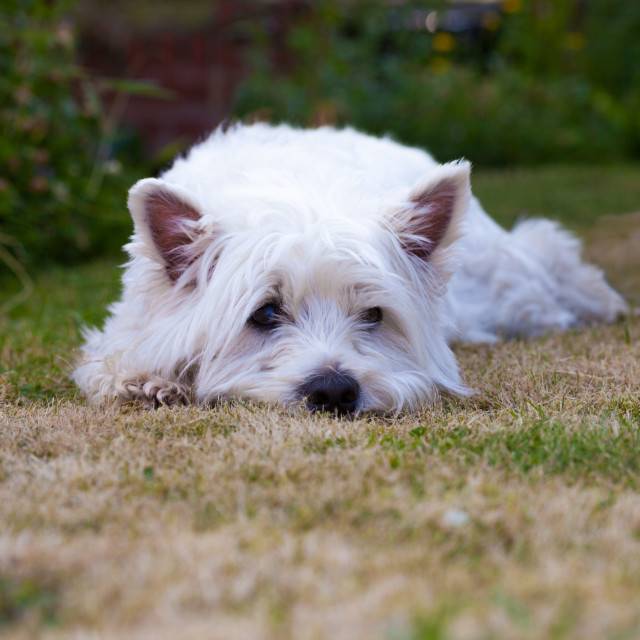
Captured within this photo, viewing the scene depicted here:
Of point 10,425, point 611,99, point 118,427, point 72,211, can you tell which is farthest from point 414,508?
point 611,99

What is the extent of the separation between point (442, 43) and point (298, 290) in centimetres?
1112

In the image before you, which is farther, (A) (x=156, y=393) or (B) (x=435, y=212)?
(B) (x=435, y=212)

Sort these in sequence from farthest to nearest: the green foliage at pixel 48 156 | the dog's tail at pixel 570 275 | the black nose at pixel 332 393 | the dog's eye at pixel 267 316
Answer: the green foliage at pixel 48 156 < the dog's tail at pixel 570 275 < the dog's eye at pixel 267 316 < the black nose at pixel 332 393

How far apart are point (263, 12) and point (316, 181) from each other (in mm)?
9489

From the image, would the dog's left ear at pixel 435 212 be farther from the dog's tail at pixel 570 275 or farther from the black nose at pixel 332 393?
the dog's tail at pixel 570 275

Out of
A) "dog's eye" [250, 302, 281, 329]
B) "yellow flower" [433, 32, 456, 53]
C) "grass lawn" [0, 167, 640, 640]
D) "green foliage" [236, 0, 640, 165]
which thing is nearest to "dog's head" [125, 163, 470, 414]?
"dog's eye" [250, 302, 281, 329]

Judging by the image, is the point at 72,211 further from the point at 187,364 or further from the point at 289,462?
the point at 289,462

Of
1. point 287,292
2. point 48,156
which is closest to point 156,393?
point 287,292

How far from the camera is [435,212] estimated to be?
3918 mm

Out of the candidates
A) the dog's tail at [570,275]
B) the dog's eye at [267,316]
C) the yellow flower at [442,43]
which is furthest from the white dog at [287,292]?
the yellow flower at [442,43]

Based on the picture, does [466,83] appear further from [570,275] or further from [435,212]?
[435,212]

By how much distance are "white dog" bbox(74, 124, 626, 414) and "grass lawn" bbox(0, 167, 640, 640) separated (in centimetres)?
18

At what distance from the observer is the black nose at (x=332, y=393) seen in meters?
3.31

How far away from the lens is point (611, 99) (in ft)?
45.8
